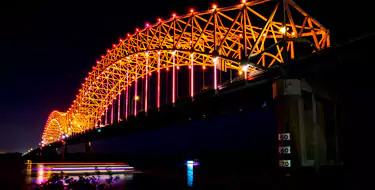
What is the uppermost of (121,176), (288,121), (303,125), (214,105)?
A: (214,105)

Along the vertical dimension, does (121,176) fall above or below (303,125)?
below

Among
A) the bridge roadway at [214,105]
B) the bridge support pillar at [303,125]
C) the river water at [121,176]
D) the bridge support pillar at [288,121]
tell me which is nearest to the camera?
the bridge support pillar at [288,121]

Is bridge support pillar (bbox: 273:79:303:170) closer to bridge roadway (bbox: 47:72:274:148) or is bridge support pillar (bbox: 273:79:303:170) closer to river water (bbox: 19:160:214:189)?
bridge roadway (bbox: 47:72:274:148)

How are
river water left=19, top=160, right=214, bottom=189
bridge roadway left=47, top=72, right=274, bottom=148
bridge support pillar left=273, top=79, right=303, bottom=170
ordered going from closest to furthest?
bridge support pillar left=273, top=79, right=303, bottom=170
river water left=19, top=160, right=214, bottom=189
bridge roadway left=47, top=72, right=274, bottom=148

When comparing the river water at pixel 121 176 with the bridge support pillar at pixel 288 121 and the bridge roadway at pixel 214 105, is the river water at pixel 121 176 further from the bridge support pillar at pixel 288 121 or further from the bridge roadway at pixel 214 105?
the bridge roadway at pixel 214 105

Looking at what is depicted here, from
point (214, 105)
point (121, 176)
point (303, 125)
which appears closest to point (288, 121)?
point (303, 125)

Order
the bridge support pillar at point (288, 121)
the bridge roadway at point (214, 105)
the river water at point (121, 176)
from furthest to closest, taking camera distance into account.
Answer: the bridge roadway at point (214, 105) → the river water at point (121, 176) → the bridge support pillar at point (288, 121)

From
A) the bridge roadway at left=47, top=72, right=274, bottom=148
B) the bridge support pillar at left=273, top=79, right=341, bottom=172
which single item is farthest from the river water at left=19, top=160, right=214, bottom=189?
the bridge roadway at left=47, top=72, right=274, bottom=148

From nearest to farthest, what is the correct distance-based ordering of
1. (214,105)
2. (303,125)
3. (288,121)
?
1. (288,121)
2. (303,125)
3. (214,105)

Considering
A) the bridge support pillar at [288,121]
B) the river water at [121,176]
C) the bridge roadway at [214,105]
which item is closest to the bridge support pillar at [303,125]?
the bridge support pillar at [288,121]

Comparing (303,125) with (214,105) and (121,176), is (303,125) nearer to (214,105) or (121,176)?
(214,105)

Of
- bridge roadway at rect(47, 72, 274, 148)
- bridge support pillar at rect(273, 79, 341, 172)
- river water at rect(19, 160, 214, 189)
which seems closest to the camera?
bridge support pillar at rect(273, 79, 341, 172)

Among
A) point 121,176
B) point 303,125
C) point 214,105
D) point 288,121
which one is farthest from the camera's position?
point 214,105

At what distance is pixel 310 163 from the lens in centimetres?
2020
